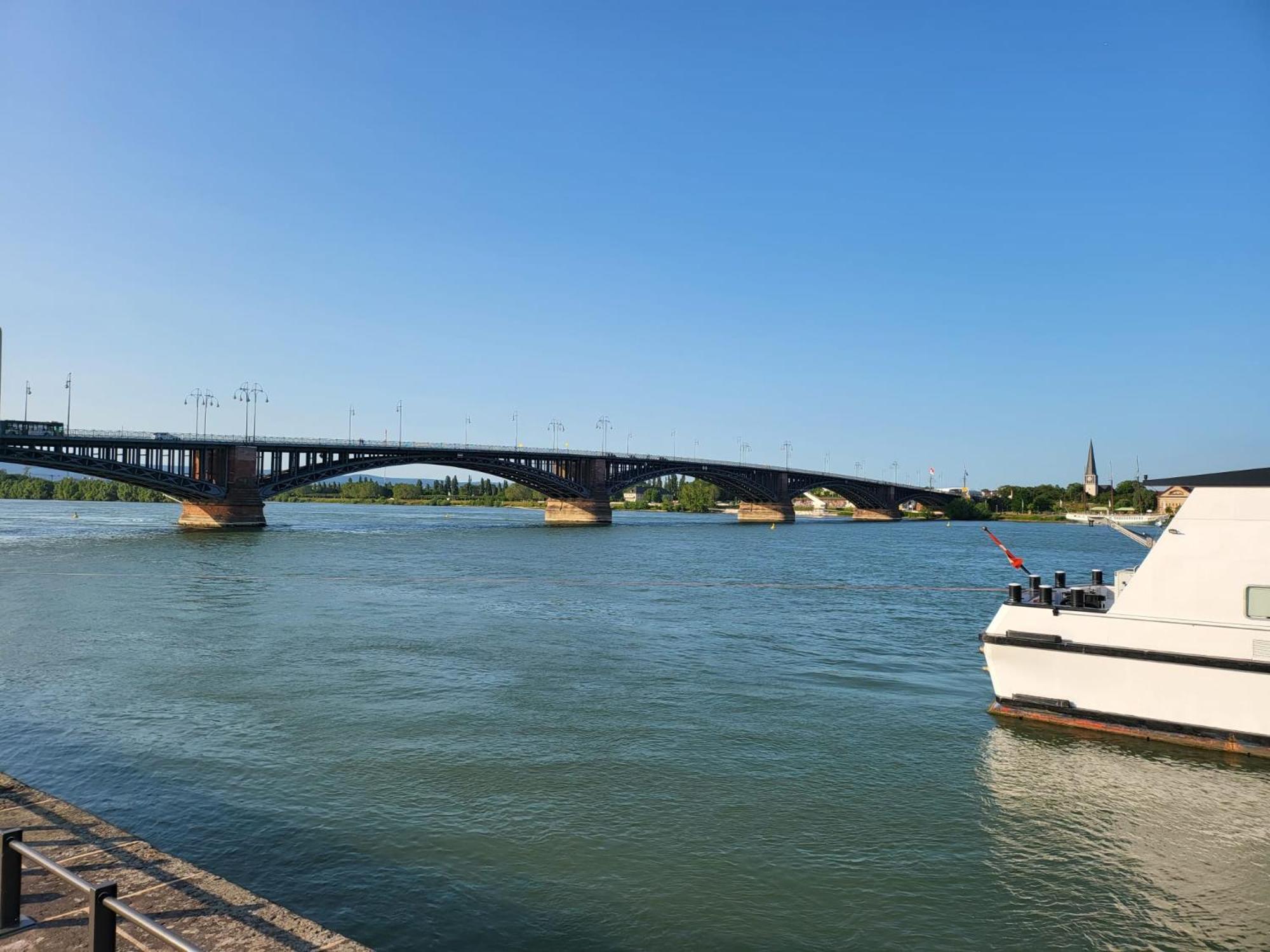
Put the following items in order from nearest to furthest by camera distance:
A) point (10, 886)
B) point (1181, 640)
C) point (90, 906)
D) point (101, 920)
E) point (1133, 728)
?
point (101, 920) → point (90, 906) → point (10, 886) → point (1181, 640) → point (1133, 728)

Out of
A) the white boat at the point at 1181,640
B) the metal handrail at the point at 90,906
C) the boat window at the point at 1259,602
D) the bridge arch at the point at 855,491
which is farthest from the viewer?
the bridge arch at the point at 855,491

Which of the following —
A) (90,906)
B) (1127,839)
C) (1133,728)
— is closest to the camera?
(90,906)

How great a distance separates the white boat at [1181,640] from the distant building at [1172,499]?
105cm

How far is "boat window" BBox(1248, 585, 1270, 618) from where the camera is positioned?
15.2m

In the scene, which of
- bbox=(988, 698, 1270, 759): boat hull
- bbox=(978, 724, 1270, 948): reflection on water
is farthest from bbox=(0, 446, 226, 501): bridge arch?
bbox=(978, 724, 1270, 948): reflection on water

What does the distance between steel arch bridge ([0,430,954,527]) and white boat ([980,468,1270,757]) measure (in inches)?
3345

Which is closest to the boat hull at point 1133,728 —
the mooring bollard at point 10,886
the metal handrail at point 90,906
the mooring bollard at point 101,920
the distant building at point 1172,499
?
the distant building at point 1172,499

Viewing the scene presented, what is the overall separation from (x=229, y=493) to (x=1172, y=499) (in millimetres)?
95127

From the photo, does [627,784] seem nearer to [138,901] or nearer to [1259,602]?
[138,901]

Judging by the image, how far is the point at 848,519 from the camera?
19200 cm

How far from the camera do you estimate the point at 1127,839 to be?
41.0 ft

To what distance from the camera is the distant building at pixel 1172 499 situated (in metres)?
19.1

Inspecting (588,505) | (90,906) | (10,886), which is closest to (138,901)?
(10,886)

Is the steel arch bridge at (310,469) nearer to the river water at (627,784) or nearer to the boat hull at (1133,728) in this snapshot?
the river water at (627,784)
